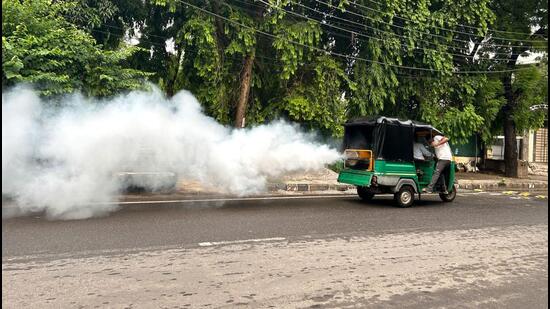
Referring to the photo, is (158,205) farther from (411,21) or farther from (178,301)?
(411,21)

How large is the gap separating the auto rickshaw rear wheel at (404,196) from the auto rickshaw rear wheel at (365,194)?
3.24ft

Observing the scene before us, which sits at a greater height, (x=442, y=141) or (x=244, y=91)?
(x=244, y=91)

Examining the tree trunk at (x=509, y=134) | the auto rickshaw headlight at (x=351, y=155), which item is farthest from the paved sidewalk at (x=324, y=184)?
the auto rickshaw headlight at (x=351, y=155)

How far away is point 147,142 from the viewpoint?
901cm

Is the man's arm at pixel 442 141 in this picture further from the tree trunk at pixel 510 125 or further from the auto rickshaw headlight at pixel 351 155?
the tree trunk at pixel 510 125

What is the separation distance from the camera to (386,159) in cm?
1021

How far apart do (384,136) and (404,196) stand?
1525 millimetres

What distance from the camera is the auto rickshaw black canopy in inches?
397

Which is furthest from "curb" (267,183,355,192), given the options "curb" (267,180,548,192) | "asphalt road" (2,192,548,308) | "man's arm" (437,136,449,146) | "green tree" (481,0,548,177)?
"green tree" (481,0,548,177)

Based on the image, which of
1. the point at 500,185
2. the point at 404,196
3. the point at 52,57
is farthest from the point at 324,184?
the point at 52,57

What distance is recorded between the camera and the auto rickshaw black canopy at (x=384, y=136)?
1008 cm

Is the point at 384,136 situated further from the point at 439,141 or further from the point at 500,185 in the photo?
the point at 500,185

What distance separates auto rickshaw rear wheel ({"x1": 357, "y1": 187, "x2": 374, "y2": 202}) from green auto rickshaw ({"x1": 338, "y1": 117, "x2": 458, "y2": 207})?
0.19 metres

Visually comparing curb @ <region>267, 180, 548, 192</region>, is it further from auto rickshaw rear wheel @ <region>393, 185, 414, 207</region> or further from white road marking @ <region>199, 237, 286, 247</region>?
white road marking @ <region>199, 237, 286, 247</region>
